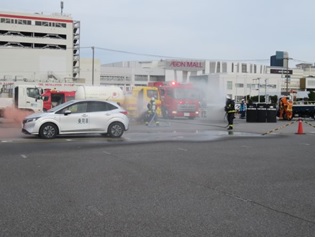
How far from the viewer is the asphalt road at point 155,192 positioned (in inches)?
225

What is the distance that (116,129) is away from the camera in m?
18.4

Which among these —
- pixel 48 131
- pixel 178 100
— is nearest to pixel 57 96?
pixel 178 100

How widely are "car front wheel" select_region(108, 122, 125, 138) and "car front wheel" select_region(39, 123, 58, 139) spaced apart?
222 cm

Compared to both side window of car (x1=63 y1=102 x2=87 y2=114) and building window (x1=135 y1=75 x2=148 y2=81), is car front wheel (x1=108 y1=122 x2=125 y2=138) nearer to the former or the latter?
side window of car (x1=63 y1=102 x2=87 y2=114)

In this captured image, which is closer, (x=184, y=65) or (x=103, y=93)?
(x=103, y=93)

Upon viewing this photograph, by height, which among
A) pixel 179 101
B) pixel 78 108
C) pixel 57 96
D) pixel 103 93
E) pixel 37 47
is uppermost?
pixel 37 47

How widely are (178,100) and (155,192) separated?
87.8 ft

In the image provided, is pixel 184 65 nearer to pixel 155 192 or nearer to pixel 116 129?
pixel 116 129

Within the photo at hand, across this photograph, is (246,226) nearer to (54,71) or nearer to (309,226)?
(309,226)

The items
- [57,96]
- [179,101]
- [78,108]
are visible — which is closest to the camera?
[78,108]

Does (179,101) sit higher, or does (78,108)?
(179,101)

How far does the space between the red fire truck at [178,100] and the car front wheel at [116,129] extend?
630 inches

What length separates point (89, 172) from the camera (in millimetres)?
9742

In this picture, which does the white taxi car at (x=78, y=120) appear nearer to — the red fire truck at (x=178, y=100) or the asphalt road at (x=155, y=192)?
the asphalt road at (x=155, y=192)
